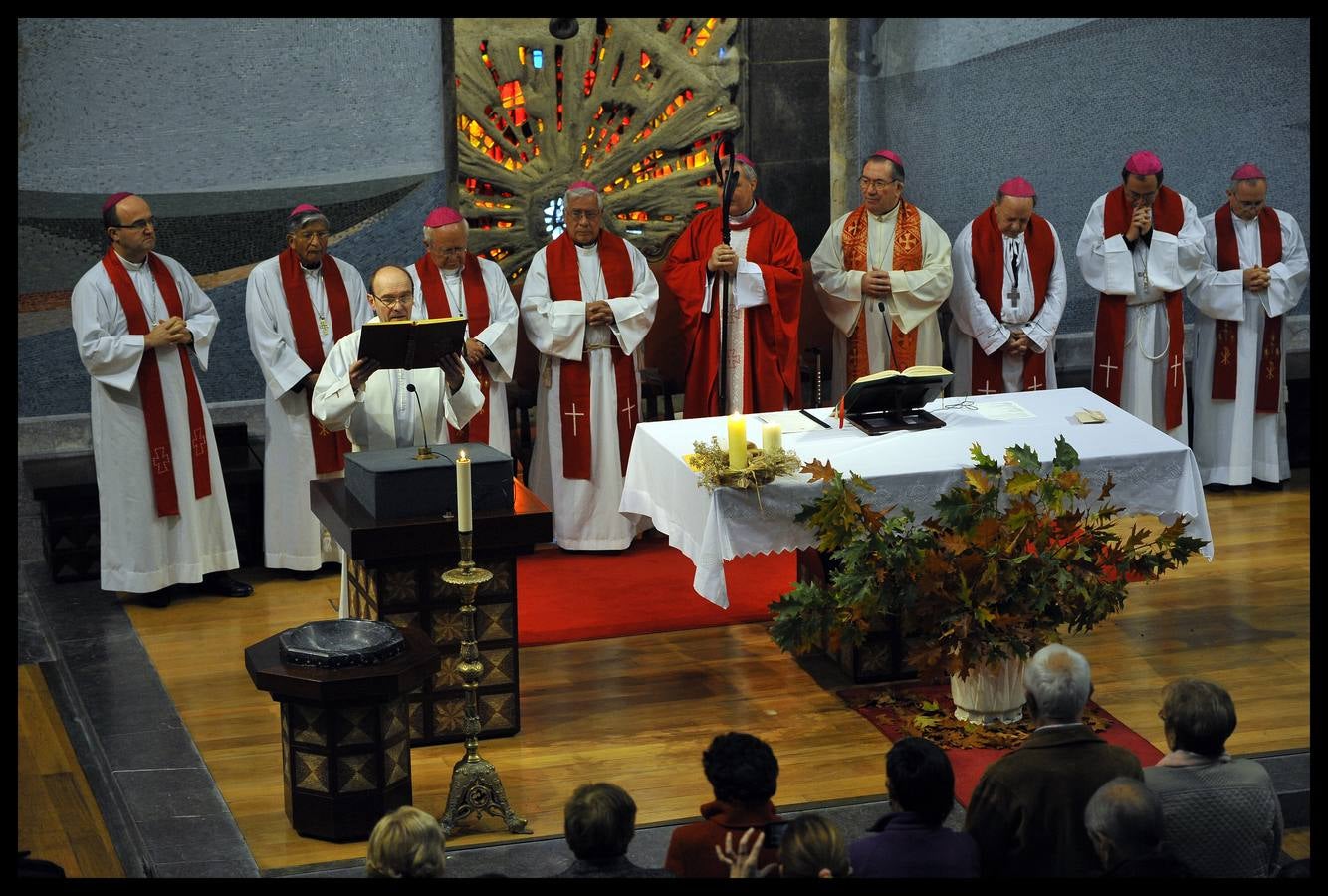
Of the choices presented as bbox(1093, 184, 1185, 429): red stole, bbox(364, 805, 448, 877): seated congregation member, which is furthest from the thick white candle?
bbox(1093, 184, 1185, 429): red stole

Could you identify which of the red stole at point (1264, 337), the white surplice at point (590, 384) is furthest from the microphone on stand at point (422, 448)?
the red stole at point (1264, 337)

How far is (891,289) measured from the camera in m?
9.42

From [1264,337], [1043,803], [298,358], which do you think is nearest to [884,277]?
[1264,337]

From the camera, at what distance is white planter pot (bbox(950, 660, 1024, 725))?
677cm

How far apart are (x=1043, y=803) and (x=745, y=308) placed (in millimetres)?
5074

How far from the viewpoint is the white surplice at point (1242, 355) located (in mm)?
10258

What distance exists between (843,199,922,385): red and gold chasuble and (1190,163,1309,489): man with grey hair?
1733 mm

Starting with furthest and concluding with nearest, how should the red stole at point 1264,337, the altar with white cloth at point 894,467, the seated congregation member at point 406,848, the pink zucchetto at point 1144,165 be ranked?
the red stole at point 1264,337 < the pink zucchetto at point 1144,165 < the altar with white cloth at point 894,467 < the seated congregation member at point 406,848

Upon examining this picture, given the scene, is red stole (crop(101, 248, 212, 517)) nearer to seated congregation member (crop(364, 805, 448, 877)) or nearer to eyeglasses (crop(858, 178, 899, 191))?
eyeglasses (crop(858, 178, 899, 191))

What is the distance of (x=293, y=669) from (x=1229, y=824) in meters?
2.87

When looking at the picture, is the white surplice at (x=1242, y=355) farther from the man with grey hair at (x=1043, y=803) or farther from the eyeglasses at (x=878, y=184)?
the man with grey hair at (x=1043, y=803)

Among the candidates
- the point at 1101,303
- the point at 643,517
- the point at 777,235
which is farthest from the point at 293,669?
the point at 1101,303

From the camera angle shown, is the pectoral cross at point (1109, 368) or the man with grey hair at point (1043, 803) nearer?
the man with grey hair at point (1043, 803)

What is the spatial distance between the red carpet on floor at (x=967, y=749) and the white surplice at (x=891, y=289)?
2743 mm
